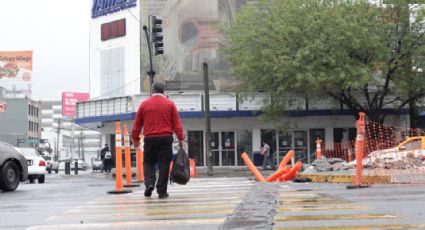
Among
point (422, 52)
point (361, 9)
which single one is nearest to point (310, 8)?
point (361, 9)

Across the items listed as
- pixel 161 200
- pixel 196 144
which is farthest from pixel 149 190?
pixel 196 144

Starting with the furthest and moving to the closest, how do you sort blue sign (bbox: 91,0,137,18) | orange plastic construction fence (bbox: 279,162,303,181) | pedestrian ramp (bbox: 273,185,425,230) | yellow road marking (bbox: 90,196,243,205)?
1. blue sign (bbox: 91,0,137,18)
2. orange plastic construction fence (bbox: 279,162,303,181)
3. yellow road marking (bbox: 90,196,243,205)
4. pedestrian ramp (bbox: 273,185,425,230)

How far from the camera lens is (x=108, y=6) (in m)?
42.3

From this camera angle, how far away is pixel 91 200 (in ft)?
31.2

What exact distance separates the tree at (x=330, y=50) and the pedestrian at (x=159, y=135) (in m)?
19.1

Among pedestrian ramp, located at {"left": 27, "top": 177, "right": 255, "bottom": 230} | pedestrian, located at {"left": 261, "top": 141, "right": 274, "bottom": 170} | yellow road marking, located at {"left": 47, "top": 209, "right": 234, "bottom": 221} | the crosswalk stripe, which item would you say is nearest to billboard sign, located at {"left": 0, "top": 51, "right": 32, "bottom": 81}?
pedestrian, located at {"left": 261, "top": 141, "right": 274, "bottom": 170}

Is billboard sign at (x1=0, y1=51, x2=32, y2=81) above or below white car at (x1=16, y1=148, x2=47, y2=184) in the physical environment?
above

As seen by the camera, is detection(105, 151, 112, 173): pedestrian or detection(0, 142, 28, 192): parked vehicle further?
detection(105, 151, 112, 173): pedestrian

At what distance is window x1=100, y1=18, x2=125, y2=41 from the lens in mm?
40969

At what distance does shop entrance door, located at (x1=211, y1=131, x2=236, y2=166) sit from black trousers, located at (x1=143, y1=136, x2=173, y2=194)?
2746cm

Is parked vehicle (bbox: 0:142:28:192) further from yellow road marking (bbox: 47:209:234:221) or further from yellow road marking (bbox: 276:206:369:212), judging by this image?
yellow road marking (bbox: 276:206:369:212)

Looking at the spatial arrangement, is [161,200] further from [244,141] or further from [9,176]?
[244,141]

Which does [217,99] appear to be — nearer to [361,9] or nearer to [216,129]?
[216,129]

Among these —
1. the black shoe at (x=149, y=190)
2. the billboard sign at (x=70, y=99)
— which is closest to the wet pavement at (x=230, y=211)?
the black shoe at (x=149, y=190)
